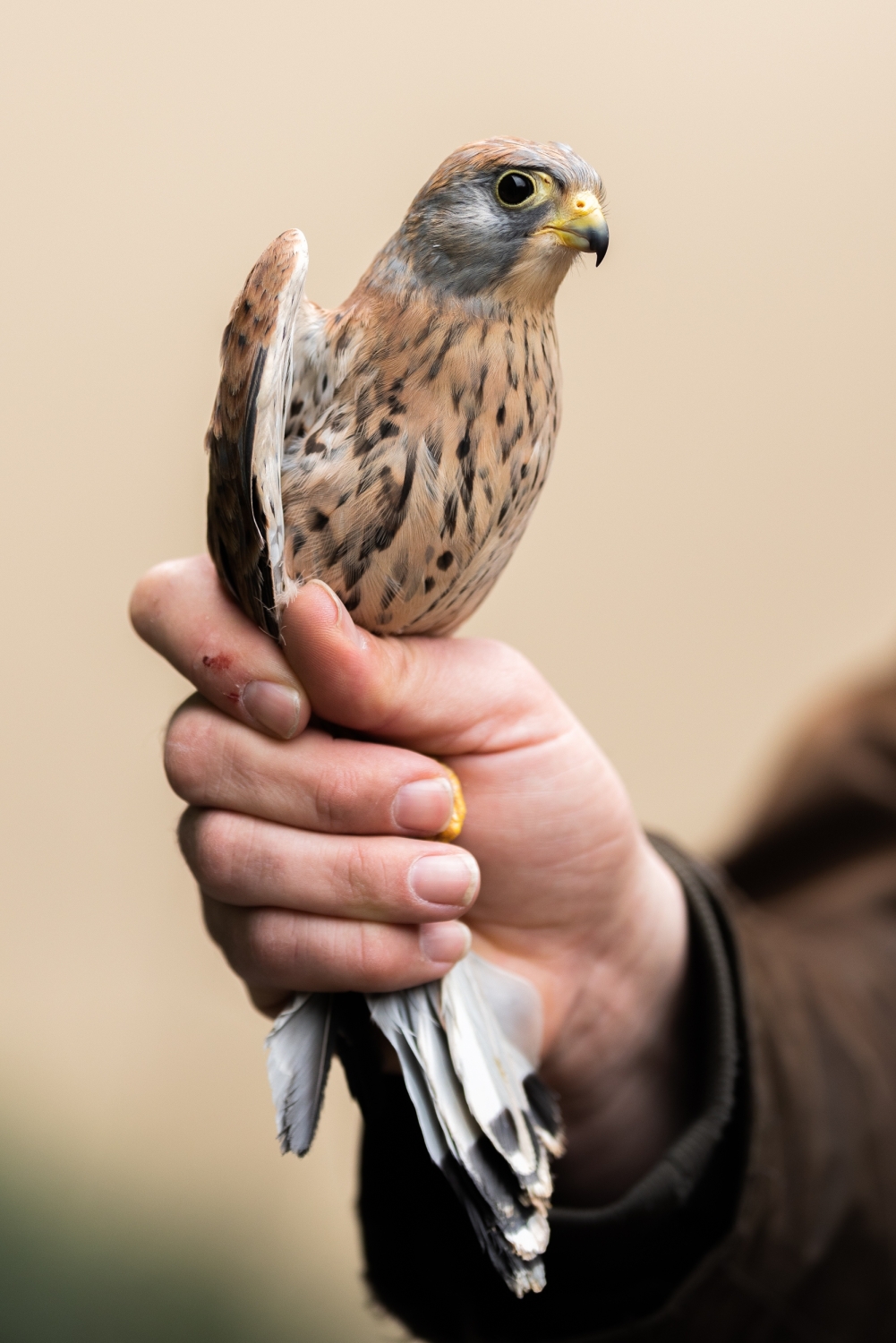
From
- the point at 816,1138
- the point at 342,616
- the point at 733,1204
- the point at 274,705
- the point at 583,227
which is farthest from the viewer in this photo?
the point at 816,1138

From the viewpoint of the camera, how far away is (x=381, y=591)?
1198 millimetres

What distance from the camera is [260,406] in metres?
1.08

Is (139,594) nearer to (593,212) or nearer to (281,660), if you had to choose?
(281,660)

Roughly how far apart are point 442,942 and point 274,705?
38cm

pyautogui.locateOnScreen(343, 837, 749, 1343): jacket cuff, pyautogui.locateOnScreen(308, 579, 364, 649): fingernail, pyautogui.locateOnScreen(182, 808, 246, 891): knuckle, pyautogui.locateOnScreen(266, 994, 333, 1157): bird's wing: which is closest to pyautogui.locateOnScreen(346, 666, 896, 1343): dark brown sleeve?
pyautogui.locateOnScreen(343, 837, 749, 1343): jacket cuff

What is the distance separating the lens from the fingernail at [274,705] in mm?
1280

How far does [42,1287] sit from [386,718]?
7.71ft

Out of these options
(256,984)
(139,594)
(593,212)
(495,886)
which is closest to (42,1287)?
(256,984)

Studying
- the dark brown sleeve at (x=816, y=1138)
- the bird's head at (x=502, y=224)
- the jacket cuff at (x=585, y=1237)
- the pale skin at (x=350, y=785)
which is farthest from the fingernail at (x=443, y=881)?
the dark brown sleeve at (x=816, y=1138)

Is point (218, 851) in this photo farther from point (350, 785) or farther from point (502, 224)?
point (502, 224)

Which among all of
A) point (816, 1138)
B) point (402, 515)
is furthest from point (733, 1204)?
point (402, 515)

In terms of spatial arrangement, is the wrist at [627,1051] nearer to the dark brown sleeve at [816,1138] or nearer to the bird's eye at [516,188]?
the dark brown sleeve at [816,1138]

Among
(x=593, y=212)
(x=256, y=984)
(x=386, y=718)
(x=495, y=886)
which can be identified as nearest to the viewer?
(x=593, y=212)

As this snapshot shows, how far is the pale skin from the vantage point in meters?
1.30
